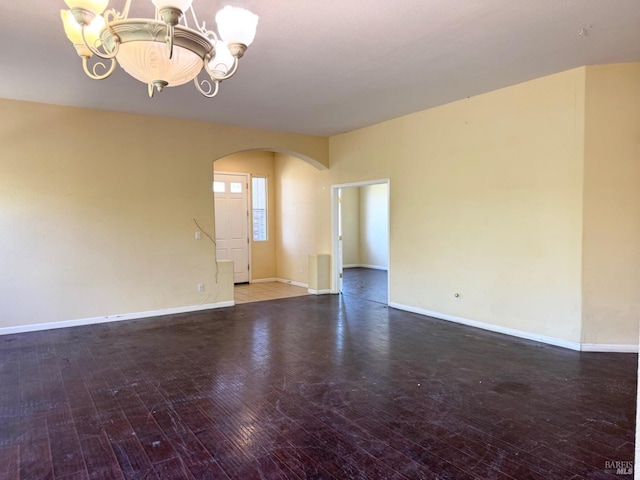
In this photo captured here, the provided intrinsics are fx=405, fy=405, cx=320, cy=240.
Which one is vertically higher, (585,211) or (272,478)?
(585,211)

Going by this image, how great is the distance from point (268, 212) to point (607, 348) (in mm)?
6498

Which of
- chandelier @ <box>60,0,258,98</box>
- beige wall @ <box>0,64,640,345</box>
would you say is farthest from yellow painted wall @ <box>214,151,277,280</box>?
chandelier @ <box>60,0,258,98</box>

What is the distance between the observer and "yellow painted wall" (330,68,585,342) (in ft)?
13.5

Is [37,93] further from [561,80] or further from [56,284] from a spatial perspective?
[561,80]

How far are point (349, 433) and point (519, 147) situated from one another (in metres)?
3.58

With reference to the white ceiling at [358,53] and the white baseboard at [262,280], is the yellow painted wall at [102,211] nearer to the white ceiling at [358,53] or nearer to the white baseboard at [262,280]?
the white ceiling at [358,53]

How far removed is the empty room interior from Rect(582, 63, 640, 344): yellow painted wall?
19 mm

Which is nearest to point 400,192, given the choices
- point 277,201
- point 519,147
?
point 519,147

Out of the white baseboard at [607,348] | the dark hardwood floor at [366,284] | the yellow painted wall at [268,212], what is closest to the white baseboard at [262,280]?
the yellow painted wall at [268,212]

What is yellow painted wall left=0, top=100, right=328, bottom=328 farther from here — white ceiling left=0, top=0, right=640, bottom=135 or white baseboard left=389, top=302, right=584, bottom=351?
white baseboard left=389, top=302, right=584, bottom=351

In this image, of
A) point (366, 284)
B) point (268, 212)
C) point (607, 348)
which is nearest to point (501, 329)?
point (607, 348)

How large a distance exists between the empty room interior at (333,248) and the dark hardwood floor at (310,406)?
2cm

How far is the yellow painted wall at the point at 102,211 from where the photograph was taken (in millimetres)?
4898

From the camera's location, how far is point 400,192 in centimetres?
598
